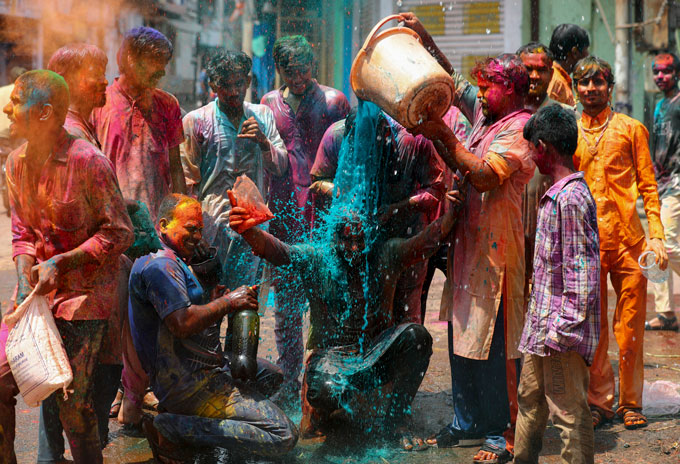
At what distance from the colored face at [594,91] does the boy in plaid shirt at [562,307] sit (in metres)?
1.18

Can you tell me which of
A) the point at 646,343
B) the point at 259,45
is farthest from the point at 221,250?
the point at 259,45

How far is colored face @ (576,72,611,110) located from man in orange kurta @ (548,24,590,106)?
0.56 m

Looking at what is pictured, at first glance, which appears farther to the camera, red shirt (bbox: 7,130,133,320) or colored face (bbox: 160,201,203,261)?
colored face (bbox: 160,201,203,261)

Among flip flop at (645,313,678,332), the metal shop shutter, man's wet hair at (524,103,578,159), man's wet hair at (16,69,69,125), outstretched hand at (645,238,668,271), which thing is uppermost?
the metal shop shutter

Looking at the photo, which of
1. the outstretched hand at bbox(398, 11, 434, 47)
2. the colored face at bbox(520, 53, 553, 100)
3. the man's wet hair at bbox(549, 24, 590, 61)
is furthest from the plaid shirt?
the man's wet hair at bbox(549, 24, 590, 61)

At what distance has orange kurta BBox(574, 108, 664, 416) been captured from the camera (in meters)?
4.87

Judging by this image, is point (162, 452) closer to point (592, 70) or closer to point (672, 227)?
point (592, 70)

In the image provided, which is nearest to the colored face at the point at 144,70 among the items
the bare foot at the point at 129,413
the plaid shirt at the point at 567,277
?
the bare foot at the point at 129,413

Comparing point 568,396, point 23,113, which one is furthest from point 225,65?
point 568,396

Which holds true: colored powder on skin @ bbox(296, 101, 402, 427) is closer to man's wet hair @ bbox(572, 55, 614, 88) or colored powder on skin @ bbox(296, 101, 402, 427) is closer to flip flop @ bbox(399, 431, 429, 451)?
flip flop @ bbox(399, 431, 429, 451)

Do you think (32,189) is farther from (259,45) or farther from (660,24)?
(259,45)

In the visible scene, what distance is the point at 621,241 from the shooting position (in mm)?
4844

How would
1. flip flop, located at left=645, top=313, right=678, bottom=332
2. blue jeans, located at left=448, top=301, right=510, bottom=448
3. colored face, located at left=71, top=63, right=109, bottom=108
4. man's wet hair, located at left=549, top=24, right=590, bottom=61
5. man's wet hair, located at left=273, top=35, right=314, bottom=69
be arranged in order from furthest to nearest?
flip flop, located at left=645, top=313, right=678, bottom=332, man's wet hair, located at left=549, top=24, right=590, bottom=61, man's wet hair, located at left=273, top=35, right=314, bottom=69, blue jeans, located at left=448, top=301, right=510, bottom=448, colored face, located at left=71, top=63, right=109, bottom=108

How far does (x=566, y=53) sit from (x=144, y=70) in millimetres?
2989
